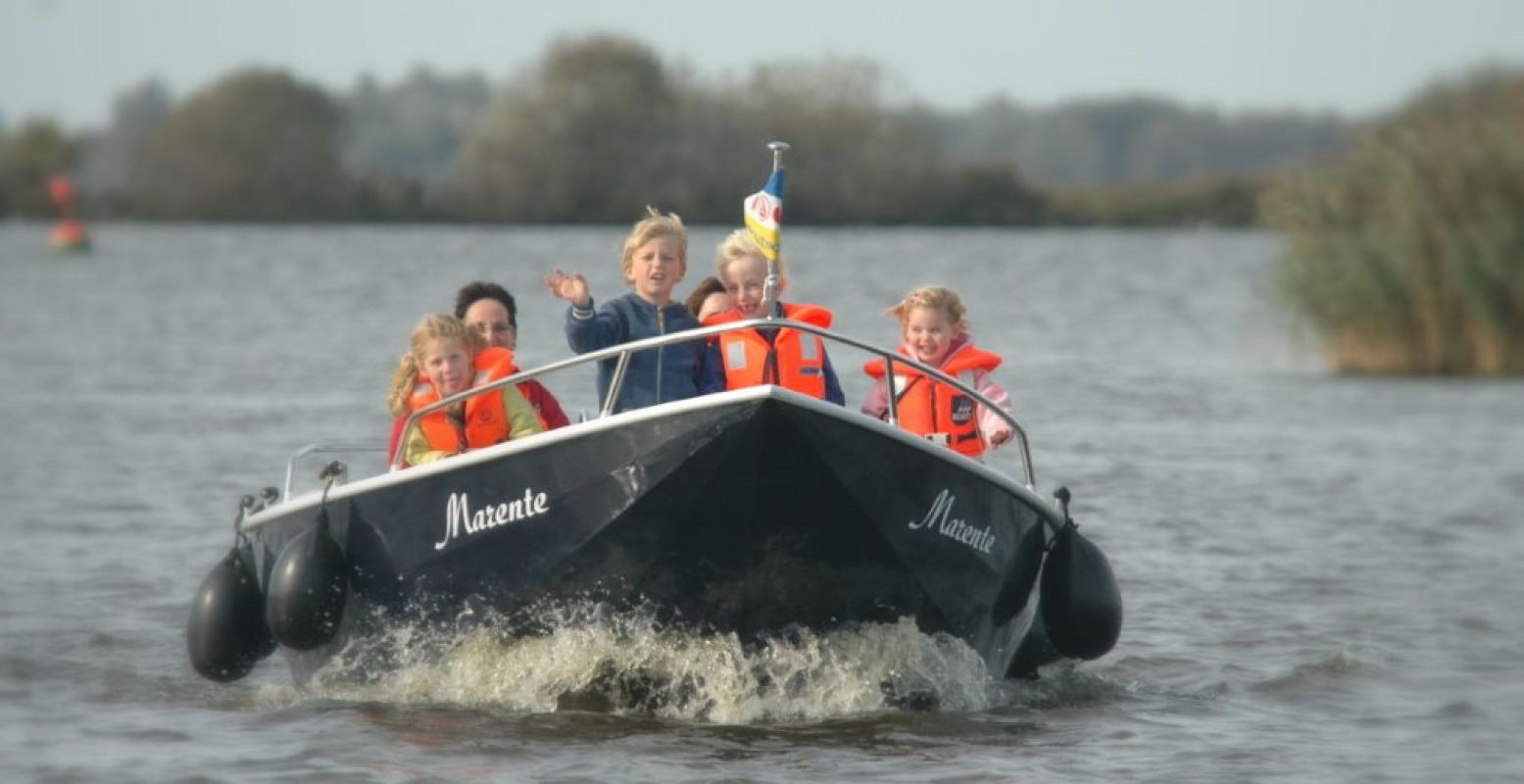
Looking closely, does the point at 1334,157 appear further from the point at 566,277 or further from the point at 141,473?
the point at 566,277

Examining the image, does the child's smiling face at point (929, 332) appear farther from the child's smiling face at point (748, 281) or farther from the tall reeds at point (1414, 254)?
the tall reeds at point (1414, 254)

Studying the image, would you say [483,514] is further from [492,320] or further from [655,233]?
[492,320]

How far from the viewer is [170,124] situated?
80.6 m

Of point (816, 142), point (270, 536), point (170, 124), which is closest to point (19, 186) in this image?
point (170, 124)

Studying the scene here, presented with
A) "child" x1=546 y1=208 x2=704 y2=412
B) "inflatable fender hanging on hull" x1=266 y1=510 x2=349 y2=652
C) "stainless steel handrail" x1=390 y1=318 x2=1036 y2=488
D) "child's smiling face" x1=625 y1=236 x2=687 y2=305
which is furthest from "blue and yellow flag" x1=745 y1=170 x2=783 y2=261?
"inflatable fender hanging on hull" x1=266 y1=510 x2=349 y2=652

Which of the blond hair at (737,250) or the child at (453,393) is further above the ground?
the blond hair at (737,250)

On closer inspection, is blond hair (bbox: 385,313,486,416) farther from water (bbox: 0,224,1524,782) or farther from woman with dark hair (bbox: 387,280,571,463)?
water (bbox: 0,224,1524,782)

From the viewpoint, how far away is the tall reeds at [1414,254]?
23938 millimetres

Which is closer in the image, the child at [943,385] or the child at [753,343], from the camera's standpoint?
the child at [753,343]

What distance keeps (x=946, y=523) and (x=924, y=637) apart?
520 millimetres

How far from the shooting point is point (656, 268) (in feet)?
→ 31.0

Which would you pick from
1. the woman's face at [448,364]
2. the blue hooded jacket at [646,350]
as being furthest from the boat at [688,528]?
the blue hooded jacket at [646,350]

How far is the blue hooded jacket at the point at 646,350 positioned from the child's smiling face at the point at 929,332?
102 centimetres

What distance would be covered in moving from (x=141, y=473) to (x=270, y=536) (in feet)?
26.6
